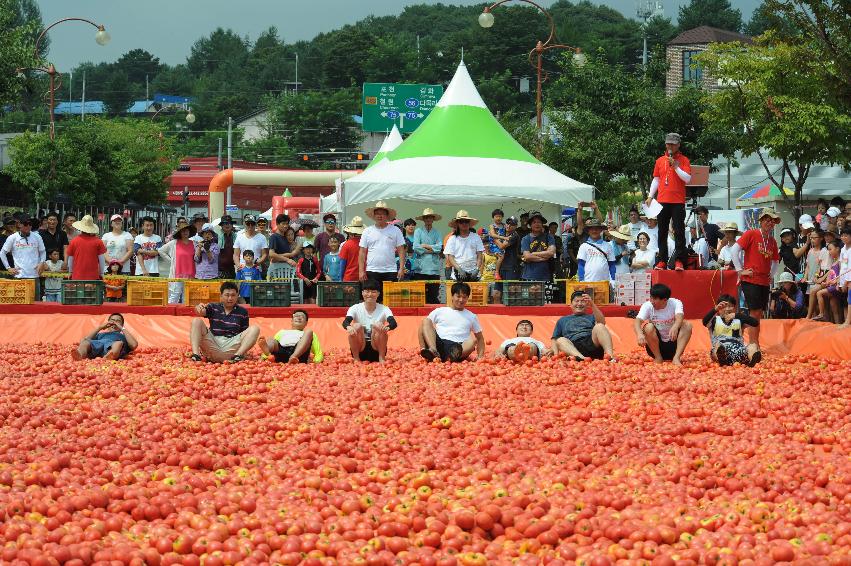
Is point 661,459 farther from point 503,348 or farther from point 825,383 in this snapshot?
point 503,348

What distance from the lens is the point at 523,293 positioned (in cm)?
1683

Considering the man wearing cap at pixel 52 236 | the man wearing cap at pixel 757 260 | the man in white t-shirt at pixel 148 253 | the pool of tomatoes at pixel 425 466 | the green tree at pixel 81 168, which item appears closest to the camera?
the pool of tomatoes at pixel 425 466

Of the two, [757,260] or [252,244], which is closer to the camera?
[757,260]

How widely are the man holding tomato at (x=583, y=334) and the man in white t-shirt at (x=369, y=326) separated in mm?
2047

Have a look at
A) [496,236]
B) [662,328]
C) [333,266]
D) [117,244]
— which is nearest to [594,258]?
[496,236]

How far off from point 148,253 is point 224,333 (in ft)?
17.4

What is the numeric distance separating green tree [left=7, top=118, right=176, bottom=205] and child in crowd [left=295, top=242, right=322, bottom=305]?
21034 mm

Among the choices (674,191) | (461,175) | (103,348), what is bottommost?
(103,348)

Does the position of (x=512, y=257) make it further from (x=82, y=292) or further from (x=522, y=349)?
(x=82, y=292)

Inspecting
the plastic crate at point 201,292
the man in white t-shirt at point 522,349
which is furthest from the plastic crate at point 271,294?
the man in white t-shirt at point 522,349

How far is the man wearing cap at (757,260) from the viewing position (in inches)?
575

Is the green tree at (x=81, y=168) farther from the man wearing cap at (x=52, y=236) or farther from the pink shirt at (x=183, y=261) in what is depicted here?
the pink shirt at (x=183, y=261)

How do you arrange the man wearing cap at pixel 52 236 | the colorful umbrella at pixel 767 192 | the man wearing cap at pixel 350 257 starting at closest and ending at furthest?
1. the man wearing cap at pixel 350 257
2. the man wearing cap at pixel 52 236
3. the colorful umbrella at pixel 767 192

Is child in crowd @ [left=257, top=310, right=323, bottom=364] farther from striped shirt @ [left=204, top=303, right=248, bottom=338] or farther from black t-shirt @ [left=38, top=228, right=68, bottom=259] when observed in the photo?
black t-shirt @ [left=38, top=228, right=68, bottom=259]
